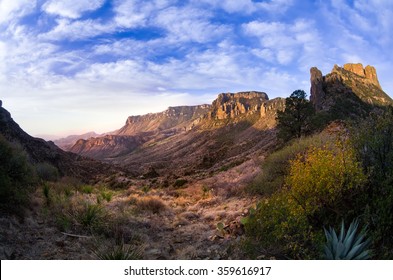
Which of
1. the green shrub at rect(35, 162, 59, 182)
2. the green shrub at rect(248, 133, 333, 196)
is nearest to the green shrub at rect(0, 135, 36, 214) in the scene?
the green shrub at rect(248, 133, 333, 196)

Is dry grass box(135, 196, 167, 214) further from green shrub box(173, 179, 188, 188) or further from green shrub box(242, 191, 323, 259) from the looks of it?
green shrub box(173, 179, 188, 188)

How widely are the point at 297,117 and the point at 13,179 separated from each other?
29.8 m

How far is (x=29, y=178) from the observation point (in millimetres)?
12117

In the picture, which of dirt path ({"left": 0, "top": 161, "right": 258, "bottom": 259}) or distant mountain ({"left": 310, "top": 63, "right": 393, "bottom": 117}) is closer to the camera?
dirt path ({"left": 0, "top": 161, "right": 258, "bottom": 259})

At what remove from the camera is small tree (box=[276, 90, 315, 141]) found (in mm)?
34438

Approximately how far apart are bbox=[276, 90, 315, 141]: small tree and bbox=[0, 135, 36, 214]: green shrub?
2811cm

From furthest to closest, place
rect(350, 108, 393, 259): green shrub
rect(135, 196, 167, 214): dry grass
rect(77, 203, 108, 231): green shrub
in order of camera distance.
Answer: rect(135, 196, 167, 214): dry grass
rect(77, 203, 108, 231): green shrub
rect(350, 108, 393, 259): green shrub

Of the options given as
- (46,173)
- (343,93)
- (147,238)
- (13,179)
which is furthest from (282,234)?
(343,93)

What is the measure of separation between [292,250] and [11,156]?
34.0ft

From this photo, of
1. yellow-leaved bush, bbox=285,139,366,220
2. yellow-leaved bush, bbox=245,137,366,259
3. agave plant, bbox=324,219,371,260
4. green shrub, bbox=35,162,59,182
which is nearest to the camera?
agave plant, bbox=324,219,371,260

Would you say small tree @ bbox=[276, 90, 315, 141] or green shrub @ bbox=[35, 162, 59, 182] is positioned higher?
small tree @ bbox=[276, 90, 315, 141]

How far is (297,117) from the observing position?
3478cm

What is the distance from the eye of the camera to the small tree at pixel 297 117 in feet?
113
